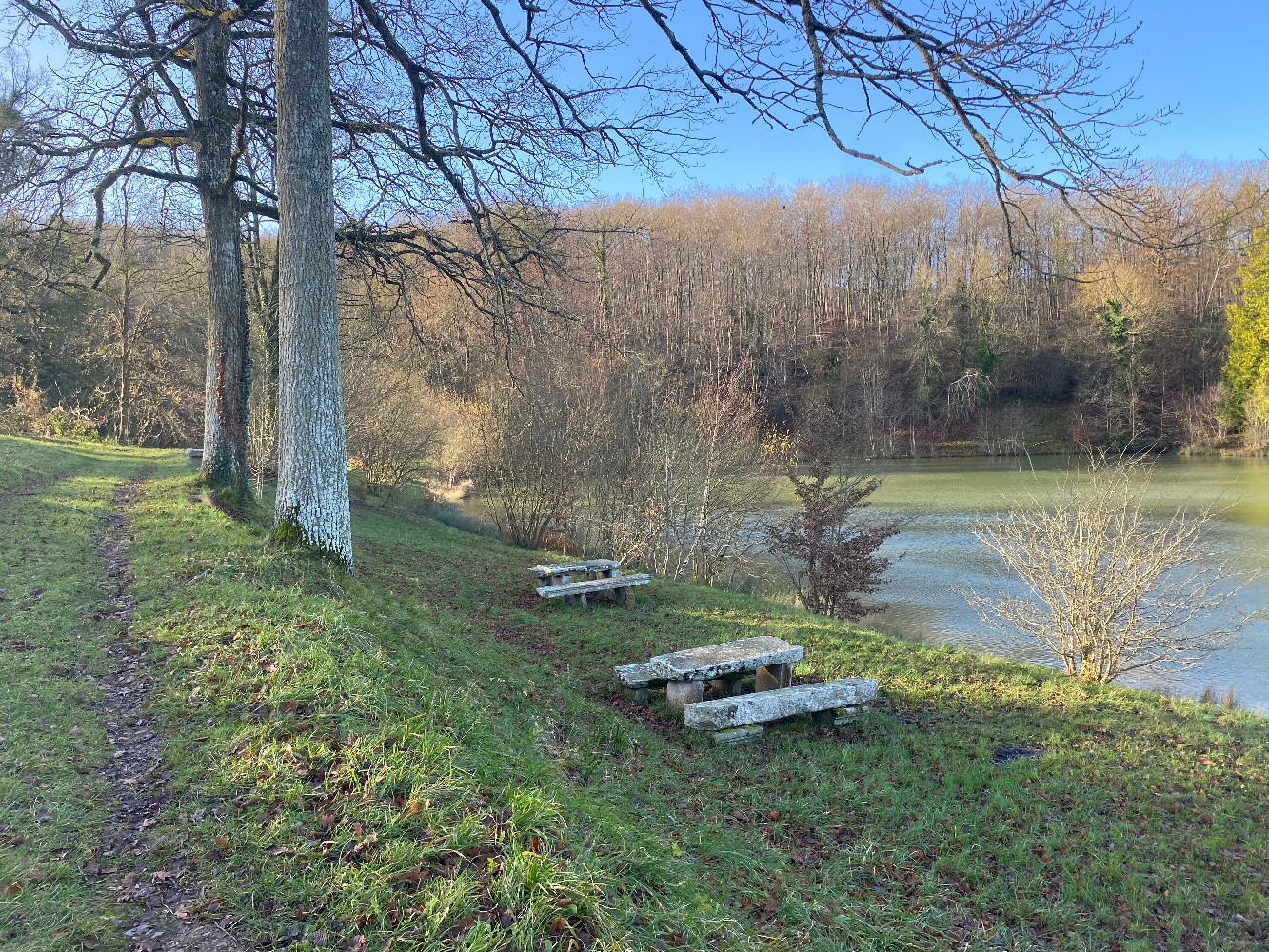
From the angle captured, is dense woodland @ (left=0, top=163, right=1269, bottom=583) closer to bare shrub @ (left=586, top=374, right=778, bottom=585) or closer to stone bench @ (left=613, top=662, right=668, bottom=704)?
bare shrub @ (left=586, top=374, right=778, bottom=585)

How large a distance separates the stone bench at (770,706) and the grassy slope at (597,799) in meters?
0.21

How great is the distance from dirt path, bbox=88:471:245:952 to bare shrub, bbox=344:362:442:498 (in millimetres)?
15679

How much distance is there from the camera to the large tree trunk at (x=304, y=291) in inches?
260

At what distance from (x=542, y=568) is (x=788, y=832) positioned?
741cm

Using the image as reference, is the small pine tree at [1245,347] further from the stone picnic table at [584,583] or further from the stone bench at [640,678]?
the stone bench at [640,678]

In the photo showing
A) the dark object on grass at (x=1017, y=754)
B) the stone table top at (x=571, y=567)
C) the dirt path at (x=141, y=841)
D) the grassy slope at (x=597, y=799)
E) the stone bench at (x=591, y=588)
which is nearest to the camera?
the dirt path at (x=141, y=841)

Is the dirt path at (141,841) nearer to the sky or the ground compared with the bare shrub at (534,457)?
nearer to the ground

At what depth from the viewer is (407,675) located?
15.4ft

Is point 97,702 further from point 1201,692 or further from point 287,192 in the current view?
point 1201,692

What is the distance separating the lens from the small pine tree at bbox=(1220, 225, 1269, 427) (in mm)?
33656

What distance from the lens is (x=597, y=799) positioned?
4.08 metres

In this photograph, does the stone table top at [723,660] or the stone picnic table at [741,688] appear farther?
the stone table top at [723,660]

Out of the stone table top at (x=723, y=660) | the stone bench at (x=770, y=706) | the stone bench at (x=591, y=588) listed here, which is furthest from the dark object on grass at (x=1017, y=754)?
the stone bench at (x=591, y=588)

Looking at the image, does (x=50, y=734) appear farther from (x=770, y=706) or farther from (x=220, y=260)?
(x=220, y=260)
